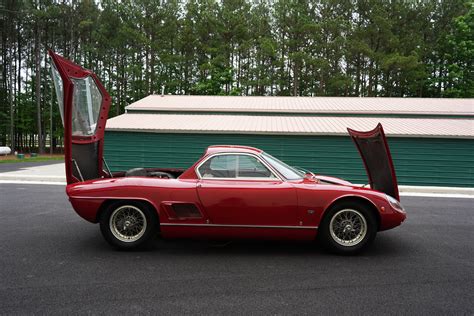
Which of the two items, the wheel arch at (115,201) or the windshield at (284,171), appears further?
the windshield at (284,171)

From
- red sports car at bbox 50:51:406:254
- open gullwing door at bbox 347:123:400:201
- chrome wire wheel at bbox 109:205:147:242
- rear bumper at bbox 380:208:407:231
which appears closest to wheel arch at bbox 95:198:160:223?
red sports car at bbox 50:51:406:254

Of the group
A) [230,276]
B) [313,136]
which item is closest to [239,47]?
[313,136]

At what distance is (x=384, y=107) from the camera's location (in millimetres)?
16703

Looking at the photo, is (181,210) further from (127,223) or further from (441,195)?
(441,195)

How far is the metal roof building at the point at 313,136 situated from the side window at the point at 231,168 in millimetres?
8734

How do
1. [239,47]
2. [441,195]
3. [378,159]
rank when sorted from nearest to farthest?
[378,159] < [441,195] < [239,47]

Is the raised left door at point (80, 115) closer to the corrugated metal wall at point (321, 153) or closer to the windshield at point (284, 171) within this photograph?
the windshield at point (284, 171)

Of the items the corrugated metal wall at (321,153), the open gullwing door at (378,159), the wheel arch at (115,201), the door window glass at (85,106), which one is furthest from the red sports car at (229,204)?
the corrugated metal wall at (321,153)

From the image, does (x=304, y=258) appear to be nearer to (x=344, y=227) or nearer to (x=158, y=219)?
(x=344, y=227)

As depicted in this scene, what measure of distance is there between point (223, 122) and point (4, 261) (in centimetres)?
1154

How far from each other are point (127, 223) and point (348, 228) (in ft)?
9.67

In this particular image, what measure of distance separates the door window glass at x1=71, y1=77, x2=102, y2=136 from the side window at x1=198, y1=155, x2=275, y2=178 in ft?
6.46

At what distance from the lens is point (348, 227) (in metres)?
4.00

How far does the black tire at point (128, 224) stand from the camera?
160 inches
